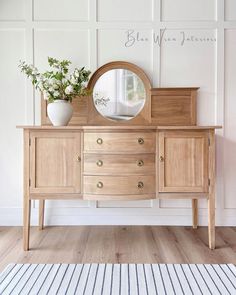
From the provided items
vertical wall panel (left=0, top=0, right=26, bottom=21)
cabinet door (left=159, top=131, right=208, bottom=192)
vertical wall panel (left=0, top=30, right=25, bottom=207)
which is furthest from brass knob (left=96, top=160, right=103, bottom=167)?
vertical wall panel (left=0, top=0, right=26, bottom=21)

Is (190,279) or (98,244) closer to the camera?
(190,279)

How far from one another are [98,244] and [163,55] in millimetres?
1648

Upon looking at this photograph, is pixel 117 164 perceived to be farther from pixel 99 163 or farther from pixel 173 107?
pixel 173 107

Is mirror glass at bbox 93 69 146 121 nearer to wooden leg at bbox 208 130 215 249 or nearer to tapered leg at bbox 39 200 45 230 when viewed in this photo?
wooden leg at bbox 208 130 215 249

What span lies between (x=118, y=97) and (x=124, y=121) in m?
0.21

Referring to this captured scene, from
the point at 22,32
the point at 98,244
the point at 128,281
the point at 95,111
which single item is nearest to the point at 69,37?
the point at 22,32

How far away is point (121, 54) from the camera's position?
277cm

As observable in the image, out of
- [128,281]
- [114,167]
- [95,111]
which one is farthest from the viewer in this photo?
[95,111]

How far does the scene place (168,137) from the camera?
225cm

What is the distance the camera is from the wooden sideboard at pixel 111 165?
2.23 m

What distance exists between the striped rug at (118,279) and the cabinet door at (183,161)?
1.79ft

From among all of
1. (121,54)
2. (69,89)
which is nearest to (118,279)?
(69,89)

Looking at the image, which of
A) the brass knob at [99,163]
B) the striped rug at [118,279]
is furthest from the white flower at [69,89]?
the striped rug at [118,279]

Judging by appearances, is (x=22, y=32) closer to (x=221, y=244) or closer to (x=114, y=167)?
(x=114, y=167)
